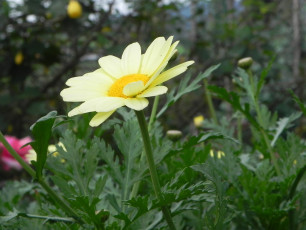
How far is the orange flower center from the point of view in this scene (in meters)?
0.43

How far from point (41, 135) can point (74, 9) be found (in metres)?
1.95

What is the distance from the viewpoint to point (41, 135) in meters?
0.42

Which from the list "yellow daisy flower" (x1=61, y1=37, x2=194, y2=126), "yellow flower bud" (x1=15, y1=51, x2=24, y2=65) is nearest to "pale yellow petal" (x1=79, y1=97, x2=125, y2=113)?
"yellow daisy flower" (x1=61, y1=37, x2=194, y2=126)

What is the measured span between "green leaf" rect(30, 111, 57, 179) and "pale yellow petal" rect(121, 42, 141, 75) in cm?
11

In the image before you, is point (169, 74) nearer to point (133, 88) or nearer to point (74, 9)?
point (133, 88)

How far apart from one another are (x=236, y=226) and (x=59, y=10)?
6.35ft

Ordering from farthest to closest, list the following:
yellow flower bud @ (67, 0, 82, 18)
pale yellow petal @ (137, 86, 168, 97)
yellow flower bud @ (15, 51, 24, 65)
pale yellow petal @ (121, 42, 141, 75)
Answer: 1. yellow flower bud @ (15, 51, 24, 65)
2. yellow flower bud @ (67, 0, 82, 18)
3. pale yellow petal @ (121, 42, 141, 75)
4. pale yellow petal @ (137, 86, 168, 97)

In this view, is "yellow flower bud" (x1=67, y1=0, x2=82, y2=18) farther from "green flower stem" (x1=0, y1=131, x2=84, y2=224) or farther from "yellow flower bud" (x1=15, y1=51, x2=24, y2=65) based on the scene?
"green flower stem" (x1=0, y1=131, x2=84, y2=224)

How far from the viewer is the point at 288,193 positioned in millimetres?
550

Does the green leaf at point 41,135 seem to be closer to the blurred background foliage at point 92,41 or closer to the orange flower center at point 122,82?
the orange flower center at point 122,82

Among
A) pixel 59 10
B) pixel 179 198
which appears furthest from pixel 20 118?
pixel 179 198

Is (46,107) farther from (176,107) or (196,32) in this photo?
(196,32)

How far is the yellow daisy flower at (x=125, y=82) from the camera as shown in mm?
390

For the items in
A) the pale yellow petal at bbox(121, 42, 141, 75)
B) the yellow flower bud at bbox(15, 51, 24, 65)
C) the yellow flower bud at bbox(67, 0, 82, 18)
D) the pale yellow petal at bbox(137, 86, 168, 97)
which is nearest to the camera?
the pale yellow petal at bbox(137, 86, 168, 97)
